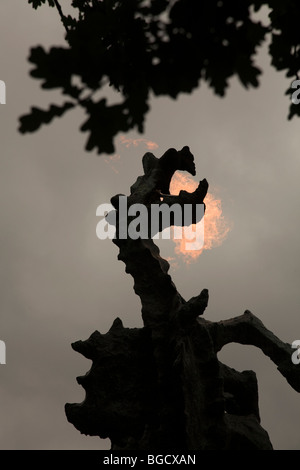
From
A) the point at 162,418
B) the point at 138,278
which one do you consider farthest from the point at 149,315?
the point at 162,418

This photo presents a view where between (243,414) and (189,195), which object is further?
(189,195)

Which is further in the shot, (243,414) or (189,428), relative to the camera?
(243,414)

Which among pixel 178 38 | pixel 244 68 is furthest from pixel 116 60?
pixel 244 68

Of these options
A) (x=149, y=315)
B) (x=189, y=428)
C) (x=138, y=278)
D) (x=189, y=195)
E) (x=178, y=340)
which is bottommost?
(x=189, y=428)
